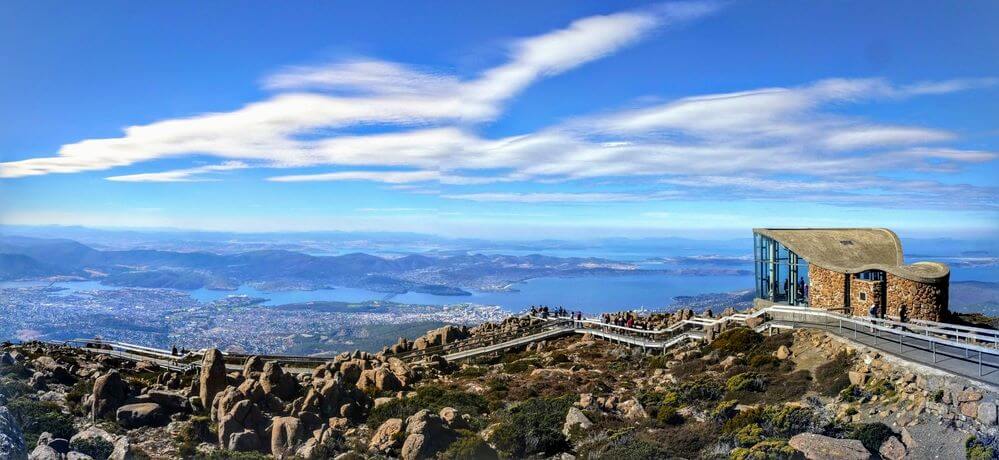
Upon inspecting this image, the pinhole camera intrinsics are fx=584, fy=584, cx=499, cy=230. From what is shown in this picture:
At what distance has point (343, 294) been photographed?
618 feet

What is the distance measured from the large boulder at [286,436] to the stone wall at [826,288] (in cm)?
1951

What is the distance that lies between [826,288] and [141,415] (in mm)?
23792

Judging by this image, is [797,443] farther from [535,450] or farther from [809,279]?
[809,279]

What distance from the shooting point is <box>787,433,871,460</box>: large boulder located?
407 inches

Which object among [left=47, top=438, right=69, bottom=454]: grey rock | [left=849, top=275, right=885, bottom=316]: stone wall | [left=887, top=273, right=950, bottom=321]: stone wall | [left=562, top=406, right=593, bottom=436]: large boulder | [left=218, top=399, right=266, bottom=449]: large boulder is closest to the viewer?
[left=47, top=438, right=69, bottom=454]: grey rock

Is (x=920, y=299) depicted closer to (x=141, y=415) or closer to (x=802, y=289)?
(x=802, y=289)

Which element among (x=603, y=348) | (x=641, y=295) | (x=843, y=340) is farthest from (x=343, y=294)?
(x=843, y=340)

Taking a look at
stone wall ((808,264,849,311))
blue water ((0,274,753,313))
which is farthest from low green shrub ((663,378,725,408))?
blue water ((0,274,753,313))

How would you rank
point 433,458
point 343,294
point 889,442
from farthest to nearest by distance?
1. point 343,294
2. point 433,458
3. point 889,442

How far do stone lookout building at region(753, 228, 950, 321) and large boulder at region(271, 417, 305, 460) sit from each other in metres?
18.7

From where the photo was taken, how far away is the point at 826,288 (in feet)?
76.1

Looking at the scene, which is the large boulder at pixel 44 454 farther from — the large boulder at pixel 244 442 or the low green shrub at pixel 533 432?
the low green shrub at pixel 533 432

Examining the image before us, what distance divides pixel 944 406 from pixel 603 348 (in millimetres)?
16342

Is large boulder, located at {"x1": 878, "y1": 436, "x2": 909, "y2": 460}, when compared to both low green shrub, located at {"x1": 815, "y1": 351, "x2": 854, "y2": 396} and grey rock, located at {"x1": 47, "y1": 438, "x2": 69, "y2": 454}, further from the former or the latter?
→ grey rock, located at {"x1": 47, "y1": 438, "x2": 69, "y2": 454}
